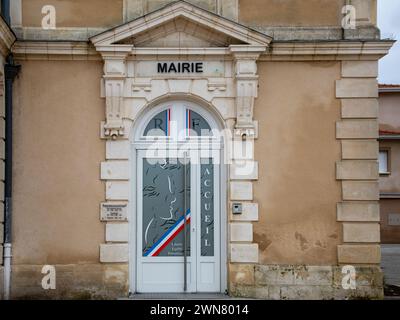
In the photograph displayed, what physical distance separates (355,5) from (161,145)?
3.97 m

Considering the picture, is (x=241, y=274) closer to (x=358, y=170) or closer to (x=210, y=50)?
(x=358, y=170)

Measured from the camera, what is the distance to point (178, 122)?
1053 cm

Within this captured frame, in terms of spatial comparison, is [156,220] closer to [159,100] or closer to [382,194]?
[159,100]

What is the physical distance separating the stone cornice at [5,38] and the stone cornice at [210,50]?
0.18 meters

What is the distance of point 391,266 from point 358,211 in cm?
677

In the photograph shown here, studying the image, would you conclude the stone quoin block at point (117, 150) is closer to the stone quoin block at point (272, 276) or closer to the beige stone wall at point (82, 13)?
the beige stone wall at point (82, 13)

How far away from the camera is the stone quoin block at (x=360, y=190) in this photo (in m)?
10.2

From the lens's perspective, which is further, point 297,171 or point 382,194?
point 382,194

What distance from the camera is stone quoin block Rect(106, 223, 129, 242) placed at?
1010cm

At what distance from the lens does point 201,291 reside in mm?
10297

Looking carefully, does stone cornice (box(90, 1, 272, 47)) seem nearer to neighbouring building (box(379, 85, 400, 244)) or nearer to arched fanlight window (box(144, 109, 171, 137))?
arched fanlight window (box(144, 109, 171, 137))

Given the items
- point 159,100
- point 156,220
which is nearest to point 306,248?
point 156,220

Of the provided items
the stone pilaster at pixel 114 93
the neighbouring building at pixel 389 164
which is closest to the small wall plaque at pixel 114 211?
the stone pilaster at pixel 114 93

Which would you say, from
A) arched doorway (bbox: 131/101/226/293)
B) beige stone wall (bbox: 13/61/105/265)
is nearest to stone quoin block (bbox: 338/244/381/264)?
arched doorway (bbox: 131/101/226/293)
